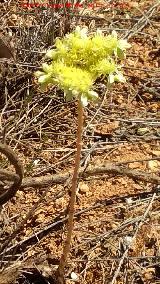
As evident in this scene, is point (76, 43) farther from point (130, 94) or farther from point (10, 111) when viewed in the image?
point (130, 94)

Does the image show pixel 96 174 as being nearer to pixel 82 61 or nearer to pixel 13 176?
pixel 13 176

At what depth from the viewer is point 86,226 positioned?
7.23ft

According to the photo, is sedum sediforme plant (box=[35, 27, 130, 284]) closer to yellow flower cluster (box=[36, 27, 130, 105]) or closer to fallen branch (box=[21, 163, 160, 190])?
yellow flower cluster (box=[36, 27, 130, 105])

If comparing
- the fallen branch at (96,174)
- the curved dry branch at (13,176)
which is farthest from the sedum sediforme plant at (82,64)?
the fallen branch at (96,174)

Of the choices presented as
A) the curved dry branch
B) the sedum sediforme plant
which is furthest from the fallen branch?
the sedum sediforme plant

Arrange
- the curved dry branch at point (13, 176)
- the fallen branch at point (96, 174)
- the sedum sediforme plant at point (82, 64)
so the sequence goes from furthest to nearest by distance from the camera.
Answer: the fallen branch at point (96, 174)
the curved dry branch at point (13, 176)
the sedum sediforme plant at point (82, 64)

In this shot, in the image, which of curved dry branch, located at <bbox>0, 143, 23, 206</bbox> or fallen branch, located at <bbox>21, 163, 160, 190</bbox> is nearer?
curved dry branch, located at <bbox>0, 143, 23, 206</bbox>

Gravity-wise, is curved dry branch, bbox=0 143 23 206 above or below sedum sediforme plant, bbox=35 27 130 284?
below

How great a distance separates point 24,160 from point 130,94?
2.64ft

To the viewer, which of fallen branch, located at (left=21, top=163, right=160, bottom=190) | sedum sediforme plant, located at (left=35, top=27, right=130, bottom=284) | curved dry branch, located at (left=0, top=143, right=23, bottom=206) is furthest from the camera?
fallen branch, located at (left=21, top=163, right=160, bottom=190)

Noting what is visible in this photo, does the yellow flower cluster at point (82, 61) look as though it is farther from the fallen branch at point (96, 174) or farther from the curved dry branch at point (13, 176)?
the fallen branch at point (96, 174)

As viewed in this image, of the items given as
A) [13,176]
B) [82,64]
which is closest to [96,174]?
[13,176]

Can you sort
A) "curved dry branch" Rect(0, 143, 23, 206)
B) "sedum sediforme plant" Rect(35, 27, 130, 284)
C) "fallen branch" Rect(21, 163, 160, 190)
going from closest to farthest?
"sedum sediforme plant" Rect(35, 27, 130, 284) → "curved dry branch" Rect(0, 143, 23, 206) → "fallen branch" Rect(21, 163, 160, 190)

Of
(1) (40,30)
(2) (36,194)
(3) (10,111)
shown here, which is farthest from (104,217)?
(1) (40,30)
